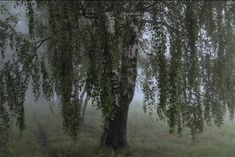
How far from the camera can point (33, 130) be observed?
104 feet

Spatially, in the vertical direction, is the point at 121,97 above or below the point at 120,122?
above

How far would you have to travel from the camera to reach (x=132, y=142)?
25.7 m

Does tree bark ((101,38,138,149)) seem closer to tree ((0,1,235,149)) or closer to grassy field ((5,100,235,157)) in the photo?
grassy field ((5,100,235,157))

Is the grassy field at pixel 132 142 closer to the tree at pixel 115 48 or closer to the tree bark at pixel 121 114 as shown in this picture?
the tree bark at pixel 121 114

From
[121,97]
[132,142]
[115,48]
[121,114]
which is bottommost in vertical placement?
[132,142]

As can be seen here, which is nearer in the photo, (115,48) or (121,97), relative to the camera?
(115,48)

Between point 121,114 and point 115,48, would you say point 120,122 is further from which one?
point 115,48

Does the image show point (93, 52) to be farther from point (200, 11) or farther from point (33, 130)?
point (33, 130)

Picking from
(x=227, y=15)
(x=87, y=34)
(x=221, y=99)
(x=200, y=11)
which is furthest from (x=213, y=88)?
(x=87, y=34)

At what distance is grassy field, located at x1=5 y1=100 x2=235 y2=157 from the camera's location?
74.1 ft

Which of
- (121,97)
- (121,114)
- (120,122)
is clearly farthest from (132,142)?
(121,97)

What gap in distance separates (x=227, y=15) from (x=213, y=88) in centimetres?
417

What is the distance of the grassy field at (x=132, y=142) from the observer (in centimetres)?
2258

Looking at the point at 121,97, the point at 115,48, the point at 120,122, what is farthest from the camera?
the point at 120,122
